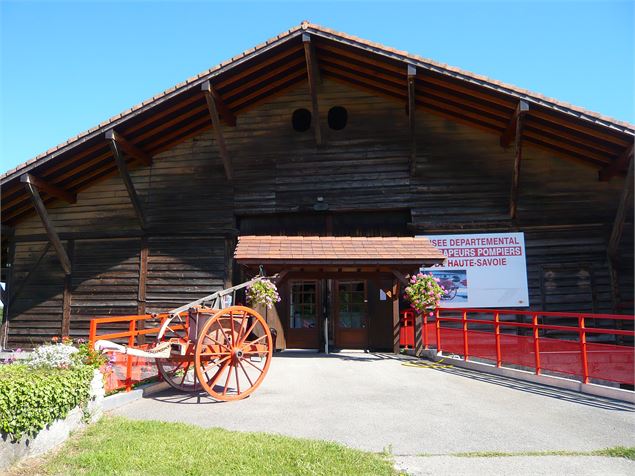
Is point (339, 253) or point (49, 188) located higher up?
point (49, 188)

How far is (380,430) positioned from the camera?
199 inches

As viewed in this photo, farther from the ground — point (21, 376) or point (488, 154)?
point (488, 154)

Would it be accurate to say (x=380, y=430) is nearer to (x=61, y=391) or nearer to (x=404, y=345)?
(x=61, y=391)

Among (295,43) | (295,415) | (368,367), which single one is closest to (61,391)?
(295,415)

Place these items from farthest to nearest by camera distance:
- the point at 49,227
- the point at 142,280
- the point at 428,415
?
the point at 142,280 → the point at 49,227 → the point at 428,415

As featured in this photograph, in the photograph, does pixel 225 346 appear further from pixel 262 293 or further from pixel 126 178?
pixel 126 178

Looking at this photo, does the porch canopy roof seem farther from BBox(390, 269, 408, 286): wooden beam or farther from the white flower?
the white flower

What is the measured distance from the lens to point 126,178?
12734 mm

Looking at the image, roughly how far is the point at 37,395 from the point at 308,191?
9.66 metres

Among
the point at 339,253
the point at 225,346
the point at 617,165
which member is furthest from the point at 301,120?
the point at 225,346

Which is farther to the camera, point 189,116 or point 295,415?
point 189,116

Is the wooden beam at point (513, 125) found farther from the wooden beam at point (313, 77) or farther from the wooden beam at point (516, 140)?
the wooden beam at point (313, 77)

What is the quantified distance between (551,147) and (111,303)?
13199 millimetres

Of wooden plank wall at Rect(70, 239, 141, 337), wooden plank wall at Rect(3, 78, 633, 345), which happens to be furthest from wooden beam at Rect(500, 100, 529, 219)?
wooden plank wall at Rect(70, 239, 141, 337)
